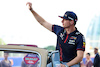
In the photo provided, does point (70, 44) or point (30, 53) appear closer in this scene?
point (30, 53)

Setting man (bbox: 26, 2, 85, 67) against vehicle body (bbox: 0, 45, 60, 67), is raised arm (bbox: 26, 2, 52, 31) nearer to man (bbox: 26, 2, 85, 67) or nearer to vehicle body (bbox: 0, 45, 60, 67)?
man (bbox: 26, 2, 85, 67)

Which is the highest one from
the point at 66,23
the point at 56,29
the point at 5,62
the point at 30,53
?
the point at 66,23

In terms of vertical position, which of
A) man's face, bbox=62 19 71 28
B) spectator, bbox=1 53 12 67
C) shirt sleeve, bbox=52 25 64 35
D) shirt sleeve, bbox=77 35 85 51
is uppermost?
man's face, bbox=62 19 71 28

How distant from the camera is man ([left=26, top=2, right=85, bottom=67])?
17.2 ft

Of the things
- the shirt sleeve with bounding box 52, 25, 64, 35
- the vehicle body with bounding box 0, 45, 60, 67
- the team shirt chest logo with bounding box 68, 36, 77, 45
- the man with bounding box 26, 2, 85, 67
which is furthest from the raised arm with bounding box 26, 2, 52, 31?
the vehicle body with bounding box 0, 45, 60, 67

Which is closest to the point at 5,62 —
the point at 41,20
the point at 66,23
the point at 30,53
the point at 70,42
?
the point at 30,53

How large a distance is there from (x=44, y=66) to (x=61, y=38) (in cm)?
181

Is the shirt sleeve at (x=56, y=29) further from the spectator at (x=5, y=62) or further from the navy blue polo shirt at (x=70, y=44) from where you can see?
the spectator at (x=5, y=62)

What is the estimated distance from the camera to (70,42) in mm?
5309

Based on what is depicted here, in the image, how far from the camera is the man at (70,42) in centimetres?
525

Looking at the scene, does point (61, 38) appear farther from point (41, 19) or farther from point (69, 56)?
point (41, 19)

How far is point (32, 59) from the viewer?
3.71 metres

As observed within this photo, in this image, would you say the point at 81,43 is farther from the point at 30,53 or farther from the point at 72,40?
the point at 30,53

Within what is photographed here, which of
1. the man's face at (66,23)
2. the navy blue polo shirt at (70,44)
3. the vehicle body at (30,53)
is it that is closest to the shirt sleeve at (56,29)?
the man's face at (66,23)
